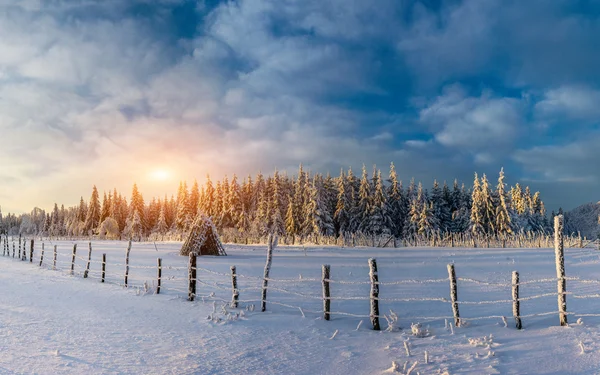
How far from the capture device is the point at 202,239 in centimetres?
2639

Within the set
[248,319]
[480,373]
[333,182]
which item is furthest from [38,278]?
[333,182]

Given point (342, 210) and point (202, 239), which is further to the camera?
point (342, 210)

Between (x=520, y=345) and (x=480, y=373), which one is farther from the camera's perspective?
(x=520, y=345)

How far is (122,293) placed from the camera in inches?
570

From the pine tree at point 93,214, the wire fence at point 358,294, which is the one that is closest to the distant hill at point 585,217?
the wire fence at point 358,294

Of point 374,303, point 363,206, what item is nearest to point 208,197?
point 363,206

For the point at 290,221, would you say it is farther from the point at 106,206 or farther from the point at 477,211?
the point at 106,206

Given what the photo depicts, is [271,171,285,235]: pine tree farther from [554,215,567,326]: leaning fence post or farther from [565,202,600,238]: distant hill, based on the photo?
[565,202,600,238]: distant hill

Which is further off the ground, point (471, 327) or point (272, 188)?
point (272, 188)

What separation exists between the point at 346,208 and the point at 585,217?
309 ft

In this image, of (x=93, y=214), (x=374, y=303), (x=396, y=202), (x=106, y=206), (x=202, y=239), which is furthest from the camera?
(x=106, y=206)

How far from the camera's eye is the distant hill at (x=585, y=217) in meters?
110

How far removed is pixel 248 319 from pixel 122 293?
21.2 ft

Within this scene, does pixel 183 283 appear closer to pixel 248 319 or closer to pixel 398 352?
pixel 248 319
